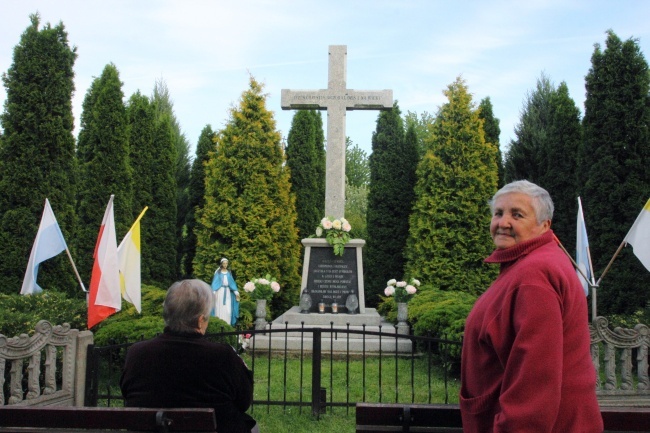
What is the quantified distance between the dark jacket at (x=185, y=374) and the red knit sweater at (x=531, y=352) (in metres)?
1.10

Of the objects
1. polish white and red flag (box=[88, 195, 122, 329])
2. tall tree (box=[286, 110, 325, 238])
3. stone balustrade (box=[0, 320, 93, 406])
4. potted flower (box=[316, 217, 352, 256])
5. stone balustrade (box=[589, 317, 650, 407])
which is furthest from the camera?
tall tree (box=[286, 110, 325, 238])

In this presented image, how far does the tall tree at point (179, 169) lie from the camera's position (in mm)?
17281

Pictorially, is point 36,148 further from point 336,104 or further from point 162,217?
point 336,104

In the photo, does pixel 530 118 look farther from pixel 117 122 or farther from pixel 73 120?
pixel 73 120

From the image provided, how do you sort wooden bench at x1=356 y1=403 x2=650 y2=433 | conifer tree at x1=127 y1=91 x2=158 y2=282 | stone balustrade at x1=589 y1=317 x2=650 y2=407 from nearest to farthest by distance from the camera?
wooden bench at x1=356 y1=403 x2=650 y2=433 < stone balustrade at x1=589 y1=317 x2=650 y2=407 < conifer tree at x1=127 y1=91 x2=158 y2=282

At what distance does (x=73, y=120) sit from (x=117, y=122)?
2.34 meters

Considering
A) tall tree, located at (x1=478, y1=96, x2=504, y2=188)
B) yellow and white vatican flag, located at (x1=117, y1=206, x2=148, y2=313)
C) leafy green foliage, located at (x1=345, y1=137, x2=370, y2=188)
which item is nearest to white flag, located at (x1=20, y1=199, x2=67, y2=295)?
yellow and white vatican flag, located at (x1=117, y1=206, x2=148, y2=313)

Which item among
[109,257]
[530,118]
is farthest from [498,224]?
[530,118]

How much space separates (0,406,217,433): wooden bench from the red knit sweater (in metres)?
1.15

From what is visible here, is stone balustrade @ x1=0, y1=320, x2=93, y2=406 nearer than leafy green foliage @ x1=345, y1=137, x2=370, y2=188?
Yes

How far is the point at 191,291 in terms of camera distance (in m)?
2.77

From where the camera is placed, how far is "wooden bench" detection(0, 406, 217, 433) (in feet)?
8.54

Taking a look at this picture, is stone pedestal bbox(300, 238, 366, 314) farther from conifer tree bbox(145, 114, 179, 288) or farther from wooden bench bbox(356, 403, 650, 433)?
wooden bench bbox(356, 403, 650, 433)

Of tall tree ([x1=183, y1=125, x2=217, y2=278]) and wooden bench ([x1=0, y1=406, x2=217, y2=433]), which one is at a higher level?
tall tree ([x1=183, y1=125, x2=217, y2=278])
